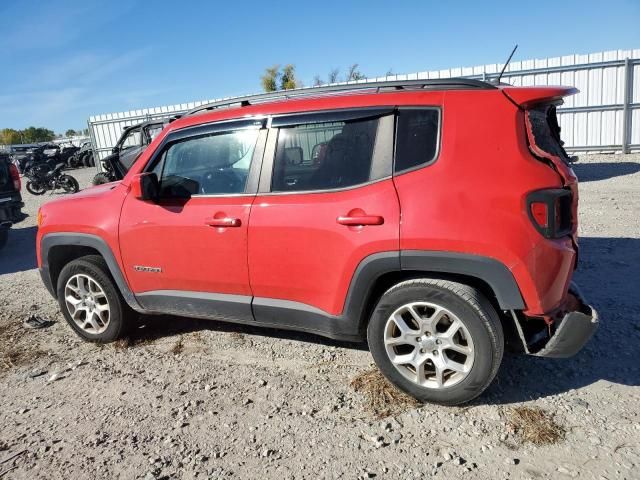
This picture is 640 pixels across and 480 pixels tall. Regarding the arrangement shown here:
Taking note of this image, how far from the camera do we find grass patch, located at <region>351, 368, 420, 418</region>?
286 centimetres

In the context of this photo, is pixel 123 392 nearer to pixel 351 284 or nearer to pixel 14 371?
pixel 14 371

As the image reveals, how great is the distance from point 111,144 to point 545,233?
21094 mm

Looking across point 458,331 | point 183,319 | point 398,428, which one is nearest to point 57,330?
point 183,319

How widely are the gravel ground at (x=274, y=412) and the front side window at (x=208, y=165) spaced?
4.40 ft

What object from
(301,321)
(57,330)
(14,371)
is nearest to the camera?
(301,321)

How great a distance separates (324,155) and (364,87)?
1.72 feet

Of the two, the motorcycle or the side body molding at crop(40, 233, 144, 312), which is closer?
the side body molding at crop(40, 233, 144, 312)

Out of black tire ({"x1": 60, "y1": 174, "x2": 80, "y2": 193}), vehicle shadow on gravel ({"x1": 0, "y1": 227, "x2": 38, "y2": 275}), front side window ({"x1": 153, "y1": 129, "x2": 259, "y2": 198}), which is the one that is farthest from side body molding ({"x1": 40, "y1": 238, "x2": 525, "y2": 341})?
black tire ({"x1": 60, "y1": 174, "x2": 80, "y2": 193})

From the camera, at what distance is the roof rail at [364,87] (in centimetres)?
279

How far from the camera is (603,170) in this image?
11.8m

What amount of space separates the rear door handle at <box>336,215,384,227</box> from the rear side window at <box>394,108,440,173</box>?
0.31m

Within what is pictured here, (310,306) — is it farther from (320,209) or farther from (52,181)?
(52,181)

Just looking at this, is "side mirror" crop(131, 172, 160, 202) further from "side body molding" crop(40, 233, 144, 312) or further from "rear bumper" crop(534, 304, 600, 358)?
"rear bumper" crop(534, 304, 600, 358)

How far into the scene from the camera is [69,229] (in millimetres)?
3932
